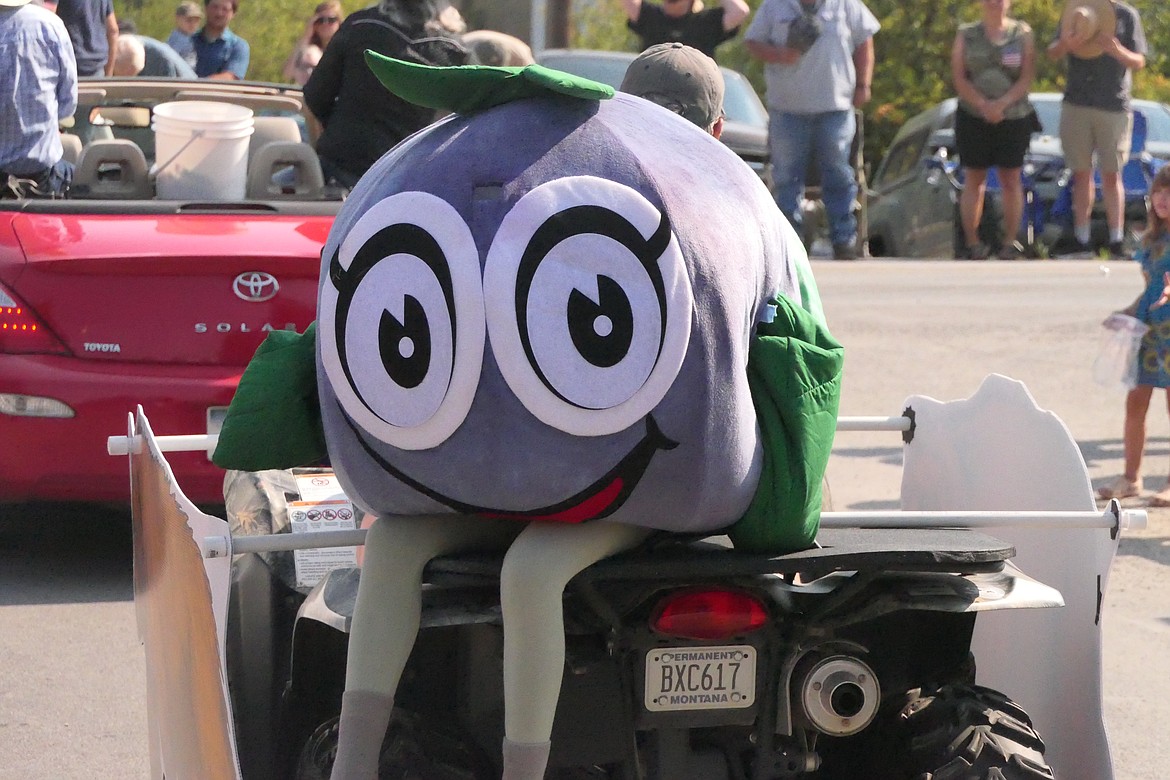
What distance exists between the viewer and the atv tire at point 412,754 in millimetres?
3047

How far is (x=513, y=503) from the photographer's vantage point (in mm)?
2736

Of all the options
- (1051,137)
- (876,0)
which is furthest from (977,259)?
(876,0)

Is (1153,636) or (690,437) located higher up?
(690,437)

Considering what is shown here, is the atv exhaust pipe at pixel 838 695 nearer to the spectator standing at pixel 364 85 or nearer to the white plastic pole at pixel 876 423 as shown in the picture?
the white plastic pole at pixel 876 423

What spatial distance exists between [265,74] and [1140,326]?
20.9 m

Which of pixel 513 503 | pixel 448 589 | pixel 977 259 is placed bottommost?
pixel 977 259

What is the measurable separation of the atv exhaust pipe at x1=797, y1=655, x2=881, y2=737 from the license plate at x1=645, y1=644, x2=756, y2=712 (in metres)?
0.16

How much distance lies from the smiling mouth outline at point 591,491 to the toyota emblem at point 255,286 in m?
3.20

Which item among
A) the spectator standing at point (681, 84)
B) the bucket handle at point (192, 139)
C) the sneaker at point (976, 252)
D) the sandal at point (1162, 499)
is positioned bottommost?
the sneaker at point (976, 252)

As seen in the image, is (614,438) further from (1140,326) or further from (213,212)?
(1140,326)

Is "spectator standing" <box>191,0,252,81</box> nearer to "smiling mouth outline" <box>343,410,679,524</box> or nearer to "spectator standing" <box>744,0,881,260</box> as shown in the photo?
"spectator standing" <box>744,0,881,260</box>

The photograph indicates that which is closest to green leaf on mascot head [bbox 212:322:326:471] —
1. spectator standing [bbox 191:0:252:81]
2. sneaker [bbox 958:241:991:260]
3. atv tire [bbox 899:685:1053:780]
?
atv tire [bbox 899:685:1053:780]

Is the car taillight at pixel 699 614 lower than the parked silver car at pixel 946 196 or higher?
higher

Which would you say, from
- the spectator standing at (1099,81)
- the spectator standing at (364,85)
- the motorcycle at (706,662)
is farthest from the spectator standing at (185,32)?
the motorcycle at (706,662)
